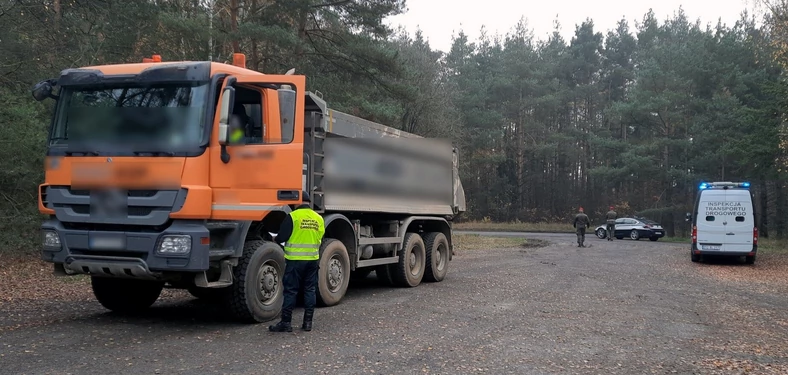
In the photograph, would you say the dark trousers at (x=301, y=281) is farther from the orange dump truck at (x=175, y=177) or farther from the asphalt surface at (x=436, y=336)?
the orange dump truck at (x=175, y=177)

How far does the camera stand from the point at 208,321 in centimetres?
827

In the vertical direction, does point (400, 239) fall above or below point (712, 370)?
above

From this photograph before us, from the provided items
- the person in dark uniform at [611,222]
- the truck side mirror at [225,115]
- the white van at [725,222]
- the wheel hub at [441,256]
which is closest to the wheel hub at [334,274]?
the truck side mirror at [225,115]

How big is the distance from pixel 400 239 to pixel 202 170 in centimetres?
514

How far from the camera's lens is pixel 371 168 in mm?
10430

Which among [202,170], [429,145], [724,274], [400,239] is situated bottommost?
[724,274]

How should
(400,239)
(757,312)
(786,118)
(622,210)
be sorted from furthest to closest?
(622,210) < (786,118) < (400,239) < (757,312)

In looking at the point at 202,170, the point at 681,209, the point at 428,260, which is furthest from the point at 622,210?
the point at 202,170

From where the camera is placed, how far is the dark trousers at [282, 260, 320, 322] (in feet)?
24.7

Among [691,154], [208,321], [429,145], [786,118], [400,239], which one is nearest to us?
[208,321]

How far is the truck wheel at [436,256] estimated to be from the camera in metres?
13.1

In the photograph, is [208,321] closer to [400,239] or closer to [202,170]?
[202,170]

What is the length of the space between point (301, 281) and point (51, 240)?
2.92 meters

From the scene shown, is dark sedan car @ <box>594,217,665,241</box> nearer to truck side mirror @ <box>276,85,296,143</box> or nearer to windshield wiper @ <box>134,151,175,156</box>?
truck side mirror @ <box>276,85,296,143</box>
